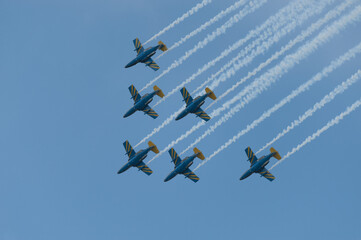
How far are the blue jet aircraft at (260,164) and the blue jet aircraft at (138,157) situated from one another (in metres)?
8.61

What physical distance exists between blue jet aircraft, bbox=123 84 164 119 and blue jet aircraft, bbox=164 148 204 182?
428 centimetres

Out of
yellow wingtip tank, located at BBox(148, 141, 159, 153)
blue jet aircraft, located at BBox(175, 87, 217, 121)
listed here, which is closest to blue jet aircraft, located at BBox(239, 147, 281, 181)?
blue jet aircraft, located at BBox(175, 87, 217, 121)

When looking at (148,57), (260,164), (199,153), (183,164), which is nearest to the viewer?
(260,164)

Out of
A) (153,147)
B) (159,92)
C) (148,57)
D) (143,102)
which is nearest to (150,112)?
(143,102)

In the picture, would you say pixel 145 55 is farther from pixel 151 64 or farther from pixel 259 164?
pixel 259 164

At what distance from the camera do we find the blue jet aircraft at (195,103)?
200ft

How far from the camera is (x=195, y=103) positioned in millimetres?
61406

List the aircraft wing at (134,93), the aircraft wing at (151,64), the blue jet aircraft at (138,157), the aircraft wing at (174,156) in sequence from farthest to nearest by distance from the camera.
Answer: the aircraft wing at (151,64) < the aircraft wing at (134,93) < the blue jet aircraft at (138,157) < the aircraft wing at (174,156)

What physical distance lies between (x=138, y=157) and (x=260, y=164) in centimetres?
1136

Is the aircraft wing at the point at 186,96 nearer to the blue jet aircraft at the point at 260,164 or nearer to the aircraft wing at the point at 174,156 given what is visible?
the aircraft wing at the point at 174,156

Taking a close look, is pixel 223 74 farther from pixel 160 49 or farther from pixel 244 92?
pixel 160 49

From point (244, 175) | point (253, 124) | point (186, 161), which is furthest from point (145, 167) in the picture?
point (253, 124)

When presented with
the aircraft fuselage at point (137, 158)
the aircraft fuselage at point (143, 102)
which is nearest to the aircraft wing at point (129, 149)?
the aircraft fuselage at point (137, 158)

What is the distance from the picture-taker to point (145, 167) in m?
64.8
